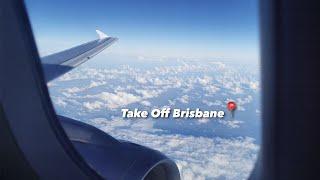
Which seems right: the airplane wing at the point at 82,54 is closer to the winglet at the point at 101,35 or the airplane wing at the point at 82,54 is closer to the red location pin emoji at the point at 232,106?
the winglet at the point at 101,35

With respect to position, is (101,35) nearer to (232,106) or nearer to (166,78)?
(166,78)

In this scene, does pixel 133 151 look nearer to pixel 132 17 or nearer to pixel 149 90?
pixel 149 90

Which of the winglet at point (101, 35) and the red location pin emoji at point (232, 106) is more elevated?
the winglet at point (101, 35)

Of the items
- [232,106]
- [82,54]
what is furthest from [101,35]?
[232,106]

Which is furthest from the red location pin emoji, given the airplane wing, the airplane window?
the airplane wing

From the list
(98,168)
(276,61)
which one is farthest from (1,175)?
(276,61)

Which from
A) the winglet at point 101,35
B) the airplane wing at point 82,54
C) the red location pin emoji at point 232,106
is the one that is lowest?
the red location pin emoji at point 232,106

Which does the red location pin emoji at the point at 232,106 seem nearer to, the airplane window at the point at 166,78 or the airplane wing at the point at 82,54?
the airplane window at the point at 166,78

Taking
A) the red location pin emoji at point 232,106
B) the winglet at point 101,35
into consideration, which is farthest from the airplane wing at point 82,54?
the red location pin emoji at point 232,106

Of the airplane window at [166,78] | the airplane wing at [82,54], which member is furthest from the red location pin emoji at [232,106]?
the airplane wing at [82,54]

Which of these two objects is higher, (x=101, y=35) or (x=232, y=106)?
(x=101, y=35)
